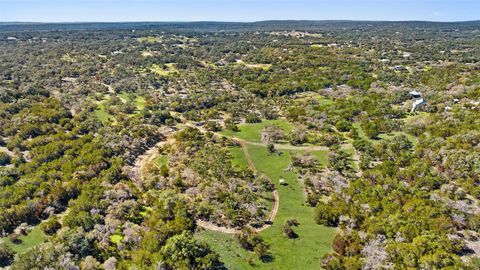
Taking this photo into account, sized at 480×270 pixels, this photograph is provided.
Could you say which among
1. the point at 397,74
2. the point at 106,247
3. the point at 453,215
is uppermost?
the point at 397,74

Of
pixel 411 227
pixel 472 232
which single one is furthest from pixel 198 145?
pixel 472 232

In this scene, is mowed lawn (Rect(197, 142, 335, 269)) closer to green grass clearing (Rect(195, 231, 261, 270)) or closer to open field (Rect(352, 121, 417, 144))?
green grass clearing (Rect(195, 231, 261, 270))

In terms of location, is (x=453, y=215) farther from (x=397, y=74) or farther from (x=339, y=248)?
(x=397, y=74)

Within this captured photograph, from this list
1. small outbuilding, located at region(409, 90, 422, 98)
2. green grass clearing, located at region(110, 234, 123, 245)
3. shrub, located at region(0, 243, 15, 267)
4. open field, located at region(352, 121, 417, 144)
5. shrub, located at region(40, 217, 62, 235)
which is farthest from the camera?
small outbuilding, located at region(409, 90, 422, 98)

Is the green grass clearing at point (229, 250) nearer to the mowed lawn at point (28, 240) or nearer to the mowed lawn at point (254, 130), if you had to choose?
the mowed lawn at point (28, 240)

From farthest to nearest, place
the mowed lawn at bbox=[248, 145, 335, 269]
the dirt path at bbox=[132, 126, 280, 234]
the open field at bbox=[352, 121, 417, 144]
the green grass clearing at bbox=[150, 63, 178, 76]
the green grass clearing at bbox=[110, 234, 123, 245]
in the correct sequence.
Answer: the green grass clearing at bbox=[150, 63, 178, 76], the open field at bbox=[352, 121, 417, 144], the dirt path at bbox=[132, 126, 280, 234], the green grass clearing at bbox=[110, 234, 123, 245], the mowed lawn at bbox=[248, 145, 335, 269]

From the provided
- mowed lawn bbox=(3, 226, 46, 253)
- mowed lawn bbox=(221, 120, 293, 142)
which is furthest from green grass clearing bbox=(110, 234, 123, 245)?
mowed lawn bbox=(221, 120, 293, 142)

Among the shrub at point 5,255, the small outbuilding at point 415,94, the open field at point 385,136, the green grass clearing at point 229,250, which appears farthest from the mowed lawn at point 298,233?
the small outbuilding at point 415,94
